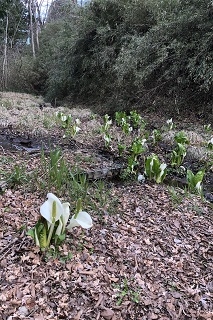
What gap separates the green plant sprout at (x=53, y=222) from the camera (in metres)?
1.33

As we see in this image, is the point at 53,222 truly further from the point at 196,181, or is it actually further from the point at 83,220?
the point at 196,181

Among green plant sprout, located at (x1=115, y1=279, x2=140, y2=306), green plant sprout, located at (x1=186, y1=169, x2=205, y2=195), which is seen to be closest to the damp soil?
green plant sprout, located at (x1=186, y1=169, x2=205, y2=195)

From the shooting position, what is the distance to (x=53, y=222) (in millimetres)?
1347

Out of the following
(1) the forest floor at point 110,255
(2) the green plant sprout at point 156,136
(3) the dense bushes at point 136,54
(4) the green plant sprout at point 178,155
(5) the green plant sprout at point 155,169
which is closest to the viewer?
(1) the forest floor at point 110,255

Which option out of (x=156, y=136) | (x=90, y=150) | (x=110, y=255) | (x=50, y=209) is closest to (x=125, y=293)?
(x=110, y=255)

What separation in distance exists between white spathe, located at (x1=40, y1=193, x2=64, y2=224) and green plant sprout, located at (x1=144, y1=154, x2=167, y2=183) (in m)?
1.48

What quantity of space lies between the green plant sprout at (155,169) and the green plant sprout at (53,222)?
4.54 feet

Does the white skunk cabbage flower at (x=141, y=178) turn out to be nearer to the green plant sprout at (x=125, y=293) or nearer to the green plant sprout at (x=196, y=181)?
the green plant sprout at (x=196, y=181)

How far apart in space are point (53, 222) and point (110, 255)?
0.44m

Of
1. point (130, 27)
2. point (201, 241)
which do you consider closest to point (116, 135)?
point (201, 241)

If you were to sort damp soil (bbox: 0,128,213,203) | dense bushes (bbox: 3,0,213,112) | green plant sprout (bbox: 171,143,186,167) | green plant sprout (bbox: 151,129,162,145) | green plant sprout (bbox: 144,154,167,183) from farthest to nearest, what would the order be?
dense bushes (bbox: 3,0,213,112)
green plant sprout (bbox: 151,129,162,145)
green plant sprout (bbox: 171,143,186,167)
damp soil (bbox: 0,128,213,203)
green plant sprout (bbox: 144,154,167,183)

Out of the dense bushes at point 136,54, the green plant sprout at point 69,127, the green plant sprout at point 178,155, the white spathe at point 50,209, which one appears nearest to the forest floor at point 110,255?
the white spathe at point 50,209

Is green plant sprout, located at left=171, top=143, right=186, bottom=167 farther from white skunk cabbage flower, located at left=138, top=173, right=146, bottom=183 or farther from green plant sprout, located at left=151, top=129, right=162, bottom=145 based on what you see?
green plant sprout, located at left=151, top=129, right=162, bottom=145

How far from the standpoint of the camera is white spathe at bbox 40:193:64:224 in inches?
52.0
